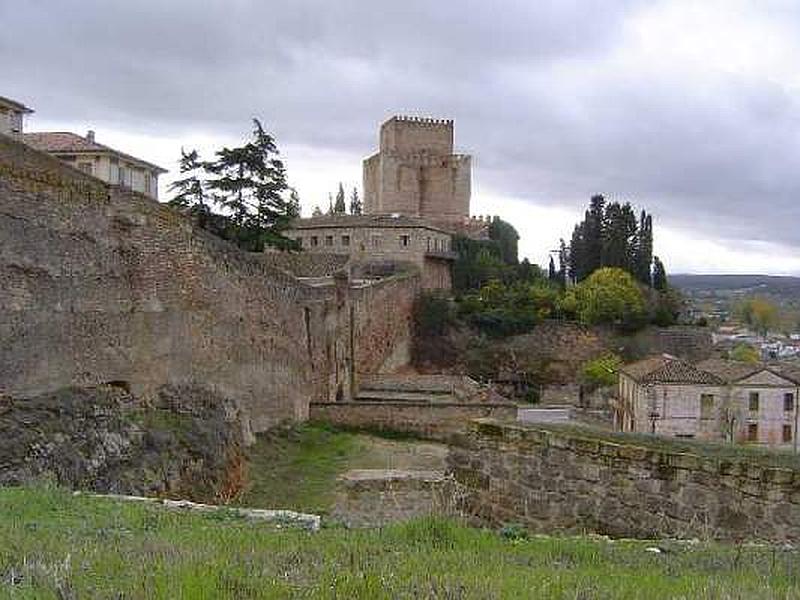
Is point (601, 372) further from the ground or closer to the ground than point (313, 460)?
further from the ground

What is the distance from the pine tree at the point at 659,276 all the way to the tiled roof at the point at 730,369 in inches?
391

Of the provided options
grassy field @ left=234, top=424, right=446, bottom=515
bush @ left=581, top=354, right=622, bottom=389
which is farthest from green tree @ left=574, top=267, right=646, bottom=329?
grassy field @ left=234, top=424, right=446, bottom=515

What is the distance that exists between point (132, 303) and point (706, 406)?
86.2 ft

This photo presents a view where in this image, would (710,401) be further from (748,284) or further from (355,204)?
(748,284)

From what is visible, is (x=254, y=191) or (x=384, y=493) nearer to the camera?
(x=384, y=493)

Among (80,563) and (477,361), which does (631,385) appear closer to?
(477,361)

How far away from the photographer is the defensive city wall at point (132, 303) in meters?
12.5

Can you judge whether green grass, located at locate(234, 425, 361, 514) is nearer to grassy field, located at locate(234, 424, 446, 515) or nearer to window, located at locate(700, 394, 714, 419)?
grassy field, located at locate(234, 424, 446, 515)

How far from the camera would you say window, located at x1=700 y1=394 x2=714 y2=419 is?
1393 inches

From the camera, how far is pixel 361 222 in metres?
45.0

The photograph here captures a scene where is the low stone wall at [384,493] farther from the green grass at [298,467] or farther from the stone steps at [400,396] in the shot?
the stone steps at [400,396]

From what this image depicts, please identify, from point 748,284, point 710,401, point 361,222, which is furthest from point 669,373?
point 748,284

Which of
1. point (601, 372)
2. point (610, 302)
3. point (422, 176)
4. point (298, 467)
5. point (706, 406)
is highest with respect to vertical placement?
point (422, 176)

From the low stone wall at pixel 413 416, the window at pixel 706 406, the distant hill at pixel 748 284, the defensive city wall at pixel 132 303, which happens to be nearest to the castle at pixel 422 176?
the window at pixel 706 406
